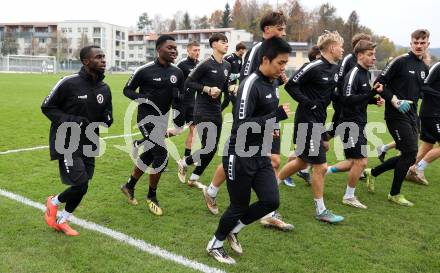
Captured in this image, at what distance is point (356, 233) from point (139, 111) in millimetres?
3120

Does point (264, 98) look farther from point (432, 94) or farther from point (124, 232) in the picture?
point (432, 94)

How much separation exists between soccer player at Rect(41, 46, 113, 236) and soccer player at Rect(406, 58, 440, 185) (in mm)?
4773

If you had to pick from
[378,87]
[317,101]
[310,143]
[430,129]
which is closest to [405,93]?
[378,87]

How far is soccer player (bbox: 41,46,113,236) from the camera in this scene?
4.79 m

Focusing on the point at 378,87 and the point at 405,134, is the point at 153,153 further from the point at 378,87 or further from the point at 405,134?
the point at 405,134

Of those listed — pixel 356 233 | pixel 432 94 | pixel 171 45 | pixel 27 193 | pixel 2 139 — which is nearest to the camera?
pixel 356 233

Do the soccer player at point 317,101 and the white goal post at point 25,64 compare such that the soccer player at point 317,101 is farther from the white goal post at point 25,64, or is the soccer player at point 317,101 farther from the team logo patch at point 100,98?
the white goal post at point 25,64

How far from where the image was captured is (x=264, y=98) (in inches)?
162

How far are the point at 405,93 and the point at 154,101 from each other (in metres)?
3.44

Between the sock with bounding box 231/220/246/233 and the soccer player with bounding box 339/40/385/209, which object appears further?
the soccer player with bounding box 339/40/385/209

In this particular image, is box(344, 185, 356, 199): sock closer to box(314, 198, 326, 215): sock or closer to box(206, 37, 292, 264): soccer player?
box(314, 198, 326, 215): sock

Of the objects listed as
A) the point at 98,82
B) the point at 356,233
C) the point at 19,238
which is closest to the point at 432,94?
the point at 356,233

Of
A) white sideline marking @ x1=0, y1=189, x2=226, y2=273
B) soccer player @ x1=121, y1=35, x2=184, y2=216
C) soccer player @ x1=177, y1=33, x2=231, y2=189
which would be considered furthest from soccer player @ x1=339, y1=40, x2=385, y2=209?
white sideline marking @ x1=0, y1=189, x2=226, y2=273

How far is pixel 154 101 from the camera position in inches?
238
